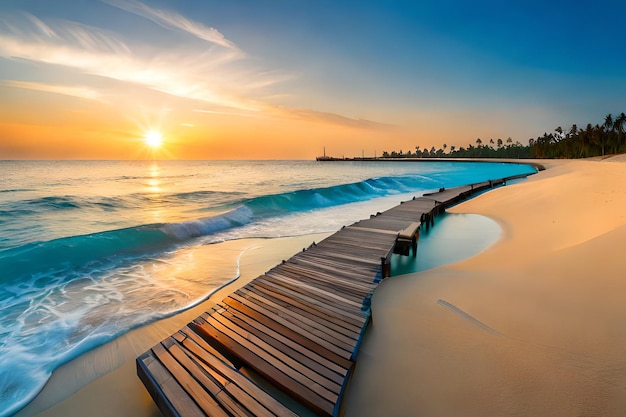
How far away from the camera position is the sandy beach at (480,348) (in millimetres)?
3141

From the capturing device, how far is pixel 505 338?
13.3ft

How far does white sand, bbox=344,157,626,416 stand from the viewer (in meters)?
3.11

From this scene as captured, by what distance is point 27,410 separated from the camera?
11.7 feet

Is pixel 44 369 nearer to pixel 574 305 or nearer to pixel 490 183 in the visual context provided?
pixel 574 305

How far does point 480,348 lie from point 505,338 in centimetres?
52

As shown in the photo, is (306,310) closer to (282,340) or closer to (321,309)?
(321,309)

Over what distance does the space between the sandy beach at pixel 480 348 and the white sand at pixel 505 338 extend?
1 cm

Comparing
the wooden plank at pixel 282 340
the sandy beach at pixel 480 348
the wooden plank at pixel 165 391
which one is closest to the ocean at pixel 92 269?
the sandy beach at pixel 480 348

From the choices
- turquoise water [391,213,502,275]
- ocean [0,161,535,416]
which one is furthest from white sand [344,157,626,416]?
ocean [0,161,535,416]

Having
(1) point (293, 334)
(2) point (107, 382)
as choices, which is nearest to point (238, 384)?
(1) point (293, 334)

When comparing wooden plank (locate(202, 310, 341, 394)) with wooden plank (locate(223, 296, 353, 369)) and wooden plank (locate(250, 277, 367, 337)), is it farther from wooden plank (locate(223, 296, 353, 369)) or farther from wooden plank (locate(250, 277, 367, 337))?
wooden plank (locate(250, 277, 367, 337))

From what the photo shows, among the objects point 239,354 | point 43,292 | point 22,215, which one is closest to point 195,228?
point 43,292

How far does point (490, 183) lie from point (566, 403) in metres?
31.9

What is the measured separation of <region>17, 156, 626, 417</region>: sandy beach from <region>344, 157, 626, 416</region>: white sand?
14mm
